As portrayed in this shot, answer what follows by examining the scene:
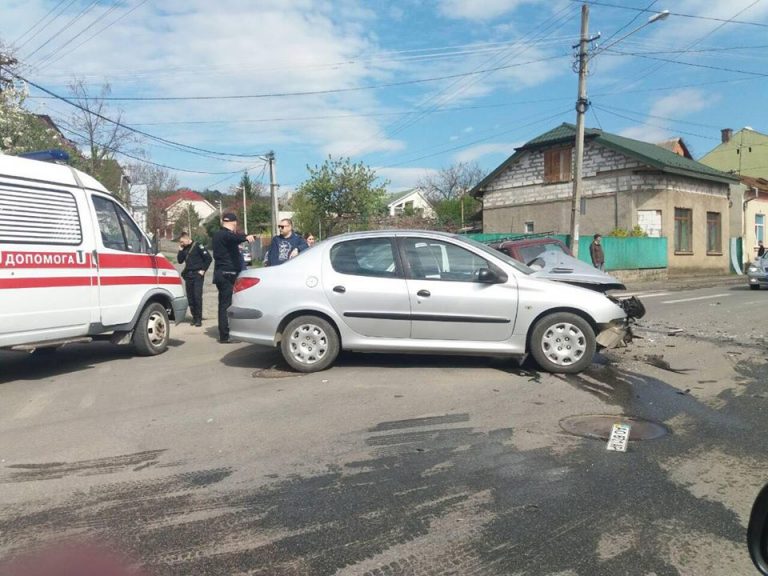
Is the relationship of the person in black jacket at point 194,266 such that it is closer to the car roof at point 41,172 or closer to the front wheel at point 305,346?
the car roof at point 41,172

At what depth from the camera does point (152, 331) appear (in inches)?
332

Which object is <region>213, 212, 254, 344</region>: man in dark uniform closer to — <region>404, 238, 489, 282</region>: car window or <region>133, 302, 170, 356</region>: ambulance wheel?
<region>133, 302, 170, 356</region>: ambulance wheel

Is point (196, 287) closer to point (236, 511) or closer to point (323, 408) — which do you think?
point (323, 408)

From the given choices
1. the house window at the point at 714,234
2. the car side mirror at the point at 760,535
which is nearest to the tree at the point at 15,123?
the car side mirror at the point at 760,535

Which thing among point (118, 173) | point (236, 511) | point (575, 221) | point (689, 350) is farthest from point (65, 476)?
point (118, 173)

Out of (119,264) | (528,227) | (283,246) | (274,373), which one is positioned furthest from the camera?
(528,227)

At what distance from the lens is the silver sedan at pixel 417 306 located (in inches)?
263

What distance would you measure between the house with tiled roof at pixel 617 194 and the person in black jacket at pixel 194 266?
67.4ft

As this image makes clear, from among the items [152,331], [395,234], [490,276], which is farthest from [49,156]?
[490,276]

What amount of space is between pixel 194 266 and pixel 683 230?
2425cm

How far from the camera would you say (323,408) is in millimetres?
5629

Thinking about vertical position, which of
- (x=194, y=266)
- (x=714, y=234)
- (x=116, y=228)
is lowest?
(x=194, y=266)

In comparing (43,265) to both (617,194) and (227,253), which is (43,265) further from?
(617,194)

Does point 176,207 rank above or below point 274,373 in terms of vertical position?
above
